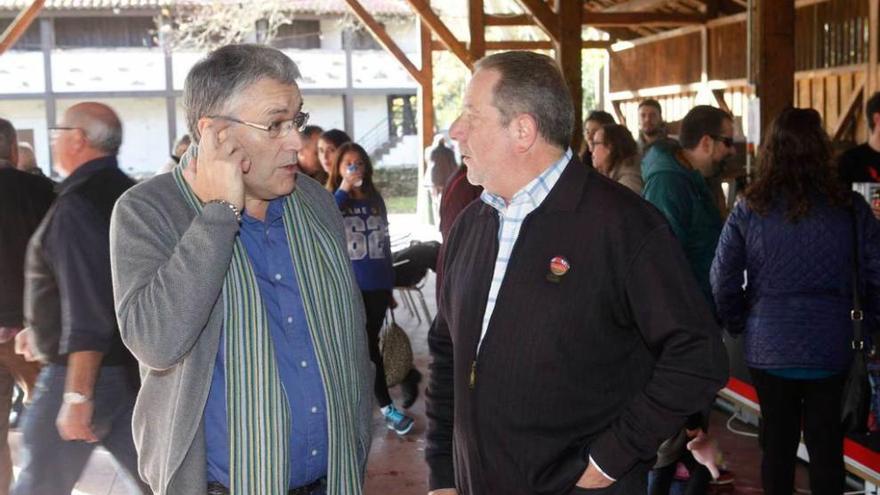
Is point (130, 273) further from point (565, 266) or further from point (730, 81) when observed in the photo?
point (730, 81)

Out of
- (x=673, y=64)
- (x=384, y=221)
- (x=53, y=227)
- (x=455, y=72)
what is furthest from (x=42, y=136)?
(x=53, y=227)

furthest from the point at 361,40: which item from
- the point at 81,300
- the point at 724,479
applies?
the point at 81,300

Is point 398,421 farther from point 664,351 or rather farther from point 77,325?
point 664,351

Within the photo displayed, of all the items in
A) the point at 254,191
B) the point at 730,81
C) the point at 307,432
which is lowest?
the point at 307,432

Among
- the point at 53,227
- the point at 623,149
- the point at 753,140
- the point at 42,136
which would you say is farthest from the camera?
the point at 42,136

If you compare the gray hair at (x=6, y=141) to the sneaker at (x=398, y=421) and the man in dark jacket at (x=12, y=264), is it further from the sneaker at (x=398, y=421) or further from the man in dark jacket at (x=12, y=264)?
the sneaker at (x=398, y=421)

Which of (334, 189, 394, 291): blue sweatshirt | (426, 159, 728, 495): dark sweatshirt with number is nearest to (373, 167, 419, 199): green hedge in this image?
(334, 189, 394, 291): blue sweatshirt

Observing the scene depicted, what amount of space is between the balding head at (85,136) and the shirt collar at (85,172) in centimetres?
5

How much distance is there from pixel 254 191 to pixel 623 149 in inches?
166

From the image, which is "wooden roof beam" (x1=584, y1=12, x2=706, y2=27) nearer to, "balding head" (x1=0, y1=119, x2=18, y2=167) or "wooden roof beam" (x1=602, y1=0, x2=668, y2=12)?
"wooden roof beam" (x1=602, y1=0, x2=668, y2=12)

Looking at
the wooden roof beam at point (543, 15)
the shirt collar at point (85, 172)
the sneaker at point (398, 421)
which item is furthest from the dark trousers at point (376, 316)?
the wooden roof beam at point (543, 15)

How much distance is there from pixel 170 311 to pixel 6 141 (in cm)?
311

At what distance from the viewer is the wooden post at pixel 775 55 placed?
743 centimetres

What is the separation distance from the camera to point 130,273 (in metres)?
2.21
